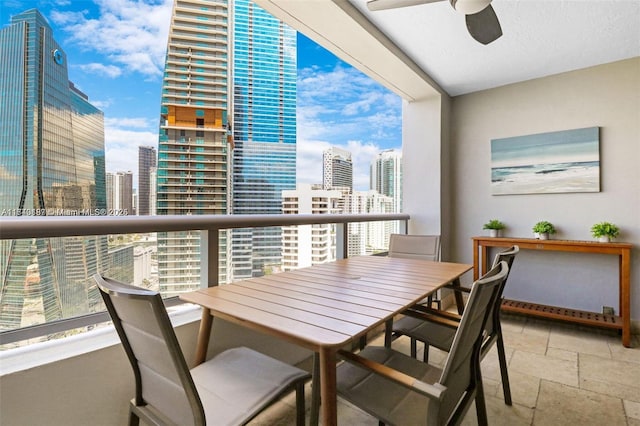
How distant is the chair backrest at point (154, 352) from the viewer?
814 millimetres

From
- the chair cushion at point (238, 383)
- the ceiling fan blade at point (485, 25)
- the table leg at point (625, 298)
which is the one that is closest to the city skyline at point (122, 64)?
the chair cushion at point (238, 383)

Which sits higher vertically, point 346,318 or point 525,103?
point 525,103

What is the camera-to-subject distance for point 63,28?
1.68 m

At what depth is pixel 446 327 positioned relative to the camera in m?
1.87

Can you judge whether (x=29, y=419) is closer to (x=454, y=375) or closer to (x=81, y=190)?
(x=81, y=190)

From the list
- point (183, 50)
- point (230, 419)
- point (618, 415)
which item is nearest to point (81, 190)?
point (230, 419)

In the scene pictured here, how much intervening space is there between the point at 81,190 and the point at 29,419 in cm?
92

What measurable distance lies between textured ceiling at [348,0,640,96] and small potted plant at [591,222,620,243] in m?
1.73

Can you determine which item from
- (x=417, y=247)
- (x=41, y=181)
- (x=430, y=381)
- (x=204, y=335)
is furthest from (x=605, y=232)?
(x=41, y=181)

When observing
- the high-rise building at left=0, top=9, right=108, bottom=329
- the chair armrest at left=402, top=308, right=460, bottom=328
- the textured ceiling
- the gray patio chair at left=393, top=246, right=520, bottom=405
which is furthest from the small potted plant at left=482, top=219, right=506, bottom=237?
the high-rise building at left=0, top=9, right=108, bottom=329

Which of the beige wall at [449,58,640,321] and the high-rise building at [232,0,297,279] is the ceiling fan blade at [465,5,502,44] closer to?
the high-rise building at [232,0,297,279]

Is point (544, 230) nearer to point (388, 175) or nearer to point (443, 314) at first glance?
point (388, 175)

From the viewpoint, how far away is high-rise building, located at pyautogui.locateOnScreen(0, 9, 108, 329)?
1.16 metres

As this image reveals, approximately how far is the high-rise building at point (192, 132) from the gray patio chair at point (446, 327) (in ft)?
4.05
